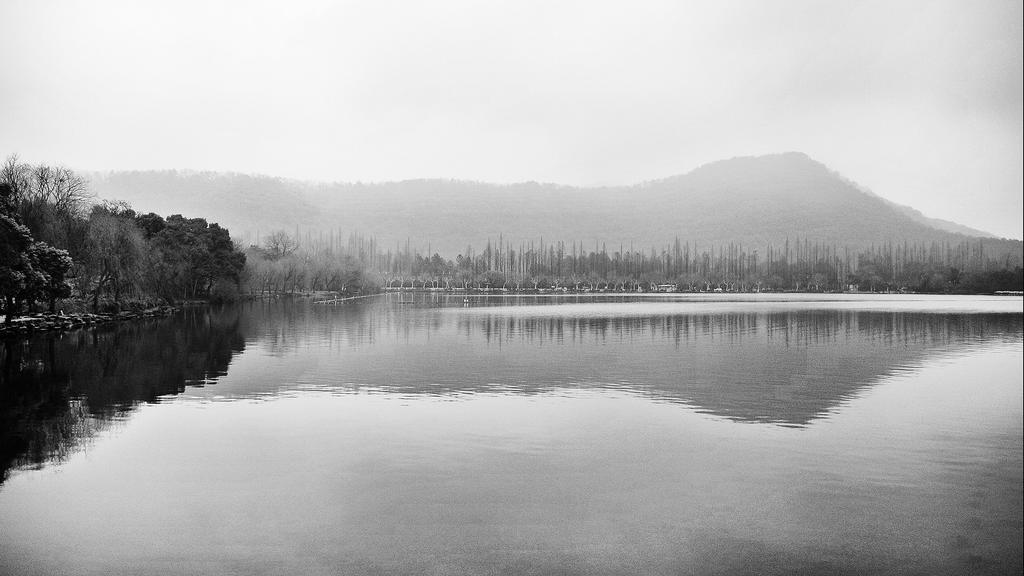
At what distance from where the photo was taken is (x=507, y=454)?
1192 centimetres

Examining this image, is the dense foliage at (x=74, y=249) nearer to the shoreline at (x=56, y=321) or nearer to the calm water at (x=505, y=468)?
the shoreline at (x=56, y=321)

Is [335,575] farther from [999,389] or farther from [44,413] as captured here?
[999,389]

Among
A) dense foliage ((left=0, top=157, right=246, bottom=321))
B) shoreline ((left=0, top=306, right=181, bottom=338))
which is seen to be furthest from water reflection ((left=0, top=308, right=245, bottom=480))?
dense foliage ((left=0, top=157, right=246, bottom=321))

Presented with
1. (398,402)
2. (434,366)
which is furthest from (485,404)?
(434,366)

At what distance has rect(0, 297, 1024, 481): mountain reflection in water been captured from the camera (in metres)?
16.0

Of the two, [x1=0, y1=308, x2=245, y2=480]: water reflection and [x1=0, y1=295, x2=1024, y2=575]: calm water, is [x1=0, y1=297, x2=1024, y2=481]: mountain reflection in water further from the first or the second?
[x1=0, y1=295, x2=1024, y2=575]: calm water

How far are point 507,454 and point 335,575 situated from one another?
4.96 meters

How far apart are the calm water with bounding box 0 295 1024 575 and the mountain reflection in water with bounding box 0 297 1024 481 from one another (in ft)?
0.58

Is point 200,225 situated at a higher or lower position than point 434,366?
higher

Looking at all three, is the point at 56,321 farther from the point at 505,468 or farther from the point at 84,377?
the point at 505,468

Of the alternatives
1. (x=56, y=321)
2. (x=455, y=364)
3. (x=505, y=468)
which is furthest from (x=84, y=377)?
(x=56, y=321)

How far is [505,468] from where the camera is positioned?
36.4ft

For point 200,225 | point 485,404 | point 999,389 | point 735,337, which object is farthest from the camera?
point 200,225

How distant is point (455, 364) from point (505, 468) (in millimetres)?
13114
